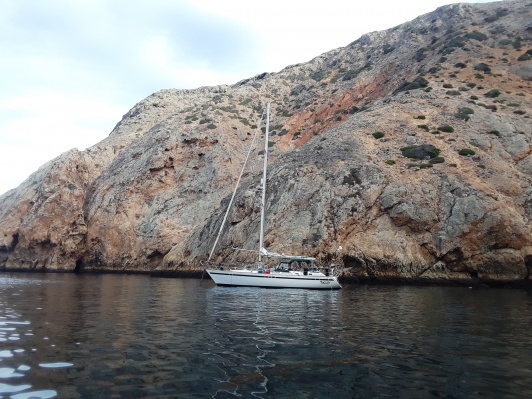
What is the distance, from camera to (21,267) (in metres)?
71.4

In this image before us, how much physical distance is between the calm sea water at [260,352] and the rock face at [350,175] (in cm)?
2176

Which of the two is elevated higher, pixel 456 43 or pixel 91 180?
pixel 456 43

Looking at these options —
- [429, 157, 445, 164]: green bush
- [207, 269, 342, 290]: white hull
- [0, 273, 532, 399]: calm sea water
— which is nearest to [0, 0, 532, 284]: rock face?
[429, 157, 445, 164]: green bush

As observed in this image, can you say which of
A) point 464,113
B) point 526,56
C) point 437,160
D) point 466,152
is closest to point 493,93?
point 464,113

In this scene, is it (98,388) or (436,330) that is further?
(436,330)

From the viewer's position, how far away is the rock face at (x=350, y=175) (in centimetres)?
4253

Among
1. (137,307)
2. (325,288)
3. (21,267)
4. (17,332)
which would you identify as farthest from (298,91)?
(17,332)

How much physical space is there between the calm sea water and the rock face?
2176 cm

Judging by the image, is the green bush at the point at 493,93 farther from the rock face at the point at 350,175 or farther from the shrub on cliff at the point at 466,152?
the shrub on cliff at the point at 466,152

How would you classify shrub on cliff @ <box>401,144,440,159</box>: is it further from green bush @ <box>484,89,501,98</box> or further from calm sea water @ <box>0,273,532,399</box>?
calm sea water @ <box>0,273,532,399</box>

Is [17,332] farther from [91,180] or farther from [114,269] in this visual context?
[91,180]

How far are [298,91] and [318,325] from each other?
91.4 m

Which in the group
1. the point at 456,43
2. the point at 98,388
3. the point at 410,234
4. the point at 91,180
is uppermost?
the point at 456,43

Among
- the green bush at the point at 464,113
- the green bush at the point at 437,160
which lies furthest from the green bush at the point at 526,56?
the green bush at the point at 437,160
